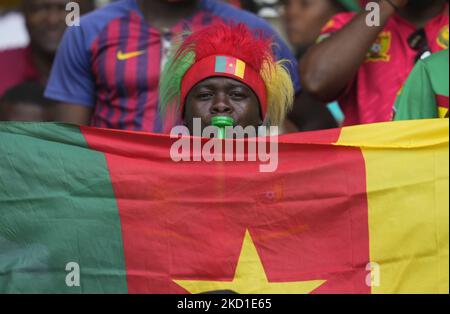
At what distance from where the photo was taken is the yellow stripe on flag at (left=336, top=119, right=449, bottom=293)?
4.24 meters

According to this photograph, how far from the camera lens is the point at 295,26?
22.0 feet

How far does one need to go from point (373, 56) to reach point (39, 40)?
2.19m

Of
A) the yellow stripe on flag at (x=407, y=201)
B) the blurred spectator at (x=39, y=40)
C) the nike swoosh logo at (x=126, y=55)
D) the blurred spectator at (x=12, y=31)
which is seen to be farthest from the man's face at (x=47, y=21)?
the yellow stripe on flag at (x=407, y=201)

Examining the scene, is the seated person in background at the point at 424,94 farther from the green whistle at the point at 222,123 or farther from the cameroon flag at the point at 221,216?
the green whistle at the point at 222,123

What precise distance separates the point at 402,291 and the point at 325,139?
633mm

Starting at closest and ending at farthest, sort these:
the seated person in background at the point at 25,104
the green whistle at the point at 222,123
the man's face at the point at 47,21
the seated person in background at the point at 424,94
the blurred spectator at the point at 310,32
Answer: the green whistle at the point at 222,123 → the seated person in background at the point at 424,94 → the blurred spectator at the point at 310,32 → the seated person in background at the point at 25,104 → the man's face at the point at 47,21

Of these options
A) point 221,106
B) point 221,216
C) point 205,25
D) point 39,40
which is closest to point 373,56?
point 205,25

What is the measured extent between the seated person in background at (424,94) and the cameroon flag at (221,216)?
0.52 meters

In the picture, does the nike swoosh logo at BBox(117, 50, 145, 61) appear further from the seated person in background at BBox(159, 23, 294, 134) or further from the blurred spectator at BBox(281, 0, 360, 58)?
the blurred spectator at BBox(281, 0, 360, 58)

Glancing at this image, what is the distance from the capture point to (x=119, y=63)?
17.6 ft

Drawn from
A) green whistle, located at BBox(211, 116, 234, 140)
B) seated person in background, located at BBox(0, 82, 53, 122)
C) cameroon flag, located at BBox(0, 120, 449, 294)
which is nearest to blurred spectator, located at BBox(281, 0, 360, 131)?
green whistle, located at BBox(211, 116, 234, 140)

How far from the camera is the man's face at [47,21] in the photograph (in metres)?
6.69

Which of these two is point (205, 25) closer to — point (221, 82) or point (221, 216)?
point (221, 82)
